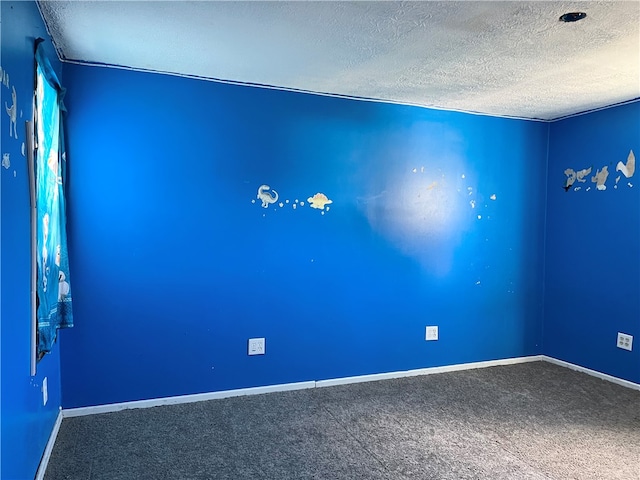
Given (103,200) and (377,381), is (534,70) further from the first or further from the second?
(103,200)

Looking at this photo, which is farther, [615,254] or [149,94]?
[615,254]

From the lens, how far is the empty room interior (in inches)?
80.2

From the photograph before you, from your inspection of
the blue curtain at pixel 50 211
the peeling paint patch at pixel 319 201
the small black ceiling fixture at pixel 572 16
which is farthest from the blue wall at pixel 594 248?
the blue curtain at pixel 50 211

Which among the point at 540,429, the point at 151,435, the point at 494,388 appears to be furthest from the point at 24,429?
the point at 494,388

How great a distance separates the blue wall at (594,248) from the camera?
335cm

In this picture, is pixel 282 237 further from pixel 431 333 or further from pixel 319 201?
pixel 431 333

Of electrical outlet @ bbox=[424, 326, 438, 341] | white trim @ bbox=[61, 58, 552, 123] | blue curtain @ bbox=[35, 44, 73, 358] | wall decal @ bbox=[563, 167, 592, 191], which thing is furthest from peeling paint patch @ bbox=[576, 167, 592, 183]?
blue curtain @ bbox=[35, 44, 73, 358]

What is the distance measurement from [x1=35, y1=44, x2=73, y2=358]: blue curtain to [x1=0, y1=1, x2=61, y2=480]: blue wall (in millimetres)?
140

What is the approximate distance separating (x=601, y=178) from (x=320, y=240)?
7.08 feet

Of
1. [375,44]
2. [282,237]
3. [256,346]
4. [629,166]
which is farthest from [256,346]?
[629,166]

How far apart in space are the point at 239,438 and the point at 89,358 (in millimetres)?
1013

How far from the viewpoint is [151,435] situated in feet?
8.23

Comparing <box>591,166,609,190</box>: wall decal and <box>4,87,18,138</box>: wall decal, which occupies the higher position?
<box>4,87,18,138</box>: wall decal

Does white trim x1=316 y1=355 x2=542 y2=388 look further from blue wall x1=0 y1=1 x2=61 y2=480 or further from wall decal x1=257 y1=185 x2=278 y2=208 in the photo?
blue wall x1=0 y1=1 x2=61 y2=480
